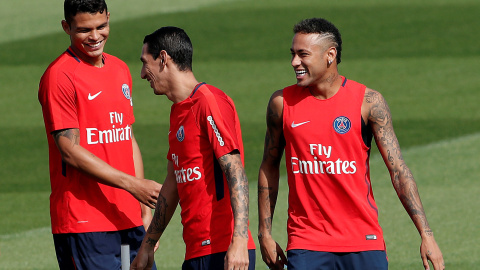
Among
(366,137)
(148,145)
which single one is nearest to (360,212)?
(366,137)

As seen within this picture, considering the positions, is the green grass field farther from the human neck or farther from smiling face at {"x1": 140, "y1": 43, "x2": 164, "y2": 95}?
smiling face at {"x1": 140, "y1": 43, "x2": 164, "y2": 95}

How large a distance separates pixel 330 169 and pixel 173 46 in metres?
1.20

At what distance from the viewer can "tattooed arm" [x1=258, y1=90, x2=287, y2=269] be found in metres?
6.43

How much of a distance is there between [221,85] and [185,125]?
16.7 m

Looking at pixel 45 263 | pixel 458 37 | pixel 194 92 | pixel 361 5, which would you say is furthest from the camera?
pixel 361 5

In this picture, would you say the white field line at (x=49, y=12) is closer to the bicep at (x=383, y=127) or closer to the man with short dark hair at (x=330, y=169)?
the man with short dark hair at (x=330, y=169)

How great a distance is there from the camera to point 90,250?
6805 mm

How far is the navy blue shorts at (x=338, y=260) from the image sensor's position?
625cm

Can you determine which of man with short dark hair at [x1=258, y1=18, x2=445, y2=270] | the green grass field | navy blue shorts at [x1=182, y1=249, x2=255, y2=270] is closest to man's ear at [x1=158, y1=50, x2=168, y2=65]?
man with short dark hair at [x1=258, y1=18, x2=445, y2=270]

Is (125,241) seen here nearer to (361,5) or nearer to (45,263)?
(45,263)

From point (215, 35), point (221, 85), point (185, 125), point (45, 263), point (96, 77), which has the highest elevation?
point (215, 35)

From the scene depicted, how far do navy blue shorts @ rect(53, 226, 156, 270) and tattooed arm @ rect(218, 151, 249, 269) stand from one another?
50.8 inches

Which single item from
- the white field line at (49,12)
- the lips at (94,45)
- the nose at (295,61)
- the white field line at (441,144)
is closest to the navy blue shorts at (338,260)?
the nose at (295,61)

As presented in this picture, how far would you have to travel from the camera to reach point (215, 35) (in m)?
28.5
